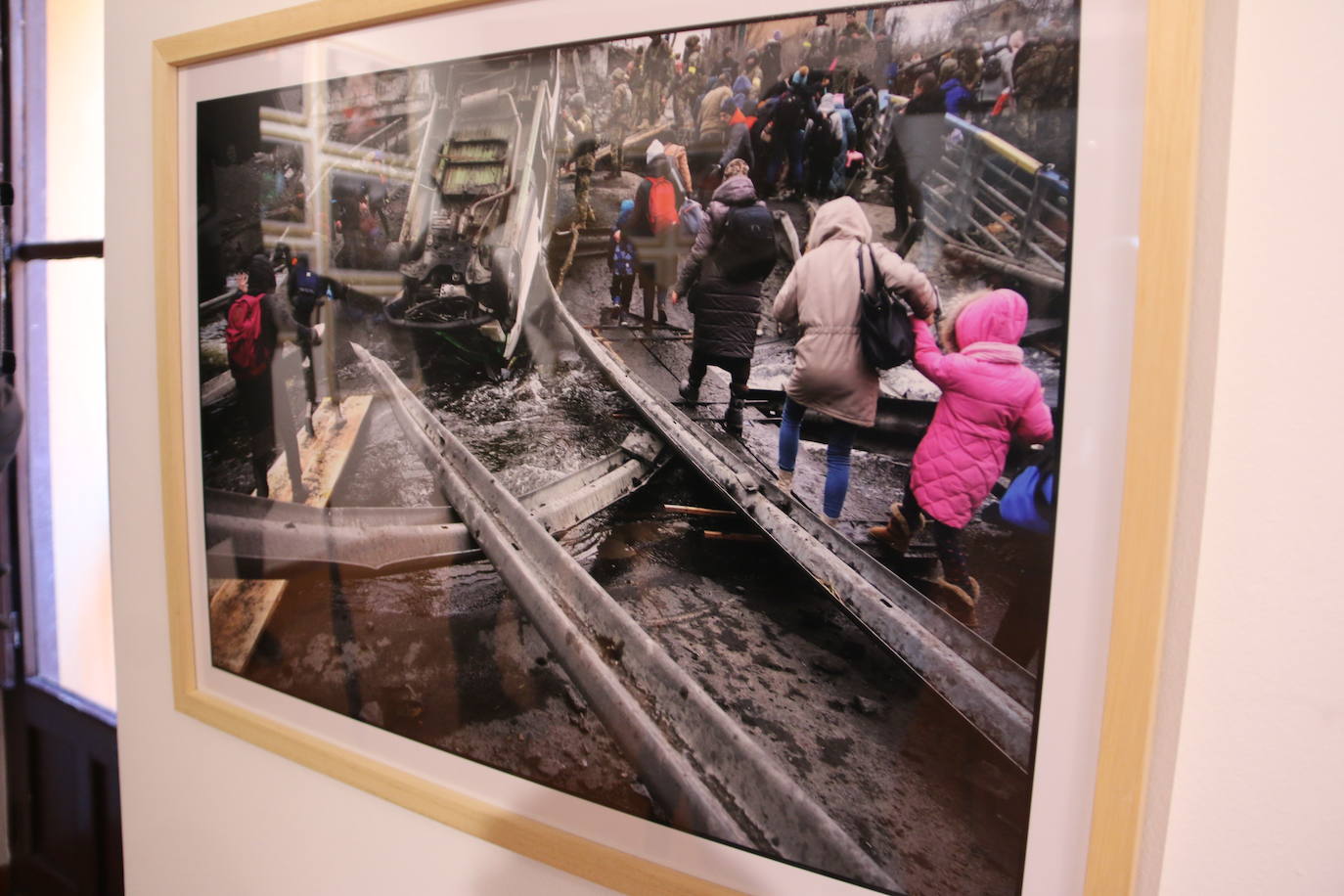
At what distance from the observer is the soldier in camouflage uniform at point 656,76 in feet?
2.29

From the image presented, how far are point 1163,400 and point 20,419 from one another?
2.27 m

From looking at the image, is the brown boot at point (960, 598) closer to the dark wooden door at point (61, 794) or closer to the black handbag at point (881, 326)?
the black handbag at point (881, 326)

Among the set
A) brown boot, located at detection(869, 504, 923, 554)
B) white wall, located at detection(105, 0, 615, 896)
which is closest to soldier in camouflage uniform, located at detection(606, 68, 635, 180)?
brown boot, located at detection(869, 504, 923, 554)

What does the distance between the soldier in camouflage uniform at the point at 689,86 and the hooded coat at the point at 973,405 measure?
1.03 ft

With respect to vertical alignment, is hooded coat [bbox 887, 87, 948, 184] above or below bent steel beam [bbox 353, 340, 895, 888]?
above

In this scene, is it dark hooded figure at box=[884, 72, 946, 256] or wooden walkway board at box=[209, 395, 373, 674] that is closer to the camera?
dark hooded figure at box=[884, 72, 946, 256]

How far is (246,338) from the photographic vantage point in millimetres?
1019

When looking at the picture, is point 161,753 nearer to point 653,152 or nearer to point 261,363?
point 261,363

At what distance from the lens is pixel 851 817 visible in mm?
663

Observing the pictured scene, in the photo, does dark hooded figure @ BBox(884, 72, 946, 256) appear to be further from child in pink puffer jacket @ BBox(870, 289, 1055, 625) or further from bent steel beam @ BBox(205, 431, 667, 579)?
bent steel beam @ BBox(205, 431, 667, 579)

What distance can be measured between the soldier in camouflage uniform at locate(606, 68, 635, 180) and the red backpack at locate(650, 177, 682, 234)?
0.05m

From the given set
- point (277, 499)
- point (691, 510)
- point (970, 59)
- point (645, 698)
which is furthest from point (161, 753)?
point (970, 59)

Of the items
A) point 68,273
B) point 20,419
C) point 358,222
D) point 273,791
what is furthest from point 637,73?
point 68,273

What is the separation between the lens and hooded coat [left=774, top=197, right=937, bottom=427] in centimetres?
63
